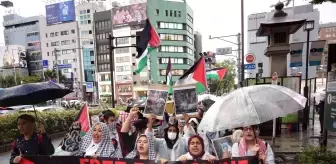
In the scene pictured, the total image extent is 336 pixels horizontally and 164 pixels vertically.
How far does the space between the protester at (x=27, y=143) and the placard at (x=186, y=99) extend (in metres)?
2.33

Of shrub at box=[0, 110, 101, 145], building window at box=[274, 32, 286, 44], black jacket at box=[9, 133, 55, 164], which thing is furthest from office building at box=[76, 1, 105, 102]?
black jacket at box=[9, 133, 55, 164]

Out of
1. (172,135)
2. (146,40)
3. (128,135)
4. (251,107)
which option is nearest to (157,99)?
(172,135)

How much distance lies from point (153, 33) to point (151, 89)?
3.97 metres

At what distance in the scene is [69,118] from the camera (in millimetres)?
14086

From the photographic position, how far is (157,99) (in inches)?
179

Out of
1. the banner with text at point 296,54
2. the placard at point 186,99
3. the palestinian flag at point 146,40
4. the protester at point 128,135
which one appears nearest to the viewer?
the protester at point 128,135

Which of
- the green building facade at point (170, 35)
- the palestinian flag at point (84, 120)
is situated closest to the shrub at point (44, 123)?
the palestinian flag at point (84, 120)

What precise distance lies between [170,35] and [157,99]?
52932 millimetres

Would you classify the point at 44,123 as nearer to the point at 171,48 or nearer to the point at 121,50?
the point at 121,50

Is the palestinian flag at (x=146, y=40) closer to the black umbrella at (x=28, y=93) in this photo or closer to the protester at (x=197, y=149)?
the black umbrella at (x=28, y=93)

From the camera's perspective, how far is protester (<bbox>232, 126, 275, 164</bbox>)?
3.13 m

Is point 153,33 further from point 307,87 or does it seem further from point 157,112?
point 307,87

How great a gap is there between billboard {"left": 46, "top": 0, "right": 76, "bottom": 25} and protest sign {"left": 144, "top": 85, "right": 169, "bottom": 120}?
60.1 metres

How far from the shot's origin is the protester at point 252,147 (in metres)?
3.13
